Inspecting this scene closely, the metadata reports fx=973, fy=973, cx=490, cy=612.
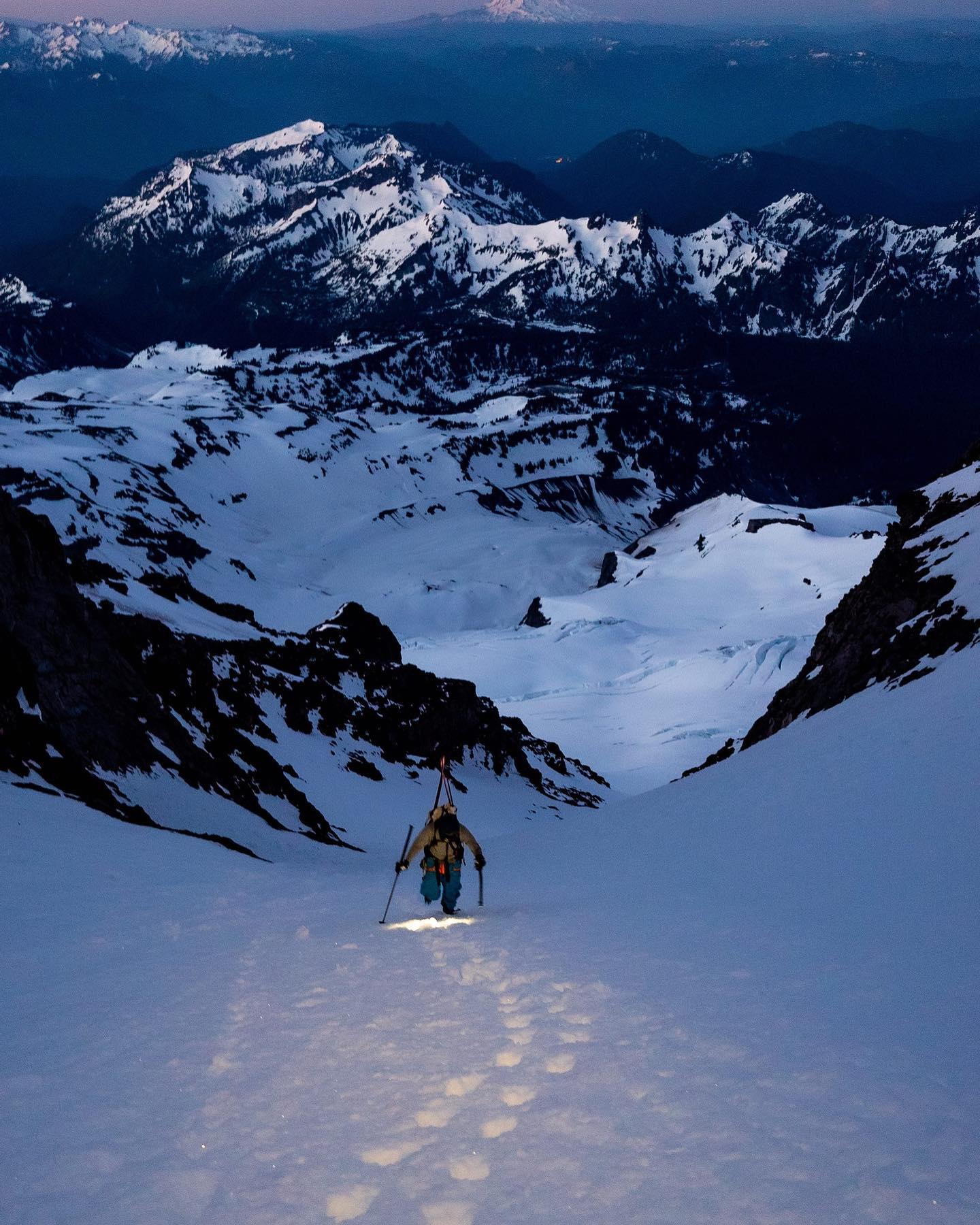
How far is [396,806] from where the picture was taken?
135 ft

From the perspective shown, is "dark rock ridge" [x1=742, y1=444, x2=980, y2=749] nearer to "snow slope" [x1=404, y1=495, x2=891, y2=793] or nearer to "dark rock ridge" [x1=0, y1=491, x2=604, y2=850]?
"dark rock ridge" [x1=0, y1=491, x2=604, y2=850]

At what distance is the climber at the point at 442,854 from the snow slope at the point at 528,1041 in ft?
2.05

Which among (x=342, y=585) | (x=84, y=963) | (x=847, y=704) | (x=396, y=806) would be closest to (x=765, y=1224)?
(x=84, y=963)

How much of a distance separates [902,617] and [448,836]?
1935cm

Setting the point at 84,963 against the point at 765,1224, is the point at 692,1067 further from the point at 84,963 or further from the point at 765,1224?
the point at 84,963

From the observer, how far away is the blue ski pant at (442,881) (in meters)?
13.5

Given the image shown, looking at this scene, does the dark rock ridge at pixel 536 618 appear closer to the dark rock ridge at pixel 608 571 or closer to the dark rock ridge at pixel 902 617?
the dark rock ridge at pixel 608 571

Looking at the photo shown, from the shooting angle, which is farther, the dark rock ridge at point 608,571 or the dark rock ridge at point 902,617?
the dark rock ridge at point 608,571

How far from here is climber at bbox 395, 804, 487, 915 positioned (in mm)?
13461

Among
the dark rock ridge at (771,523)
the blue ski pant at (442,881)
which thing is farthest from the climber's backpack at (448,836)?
the dark rock ridge at (771,523)

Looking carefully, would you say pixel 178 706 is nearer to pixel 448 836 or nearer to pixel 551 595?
pixel 448 836

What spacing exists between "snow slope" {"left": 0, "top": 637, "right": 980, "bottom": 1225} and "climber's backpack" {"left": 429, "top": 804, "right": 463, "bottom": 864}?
3.28 ft

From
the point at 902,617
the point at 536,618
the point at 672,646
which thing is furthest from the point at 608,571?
the point at 902,617

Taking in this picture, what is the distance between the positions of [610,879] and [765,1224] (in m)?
9.41
